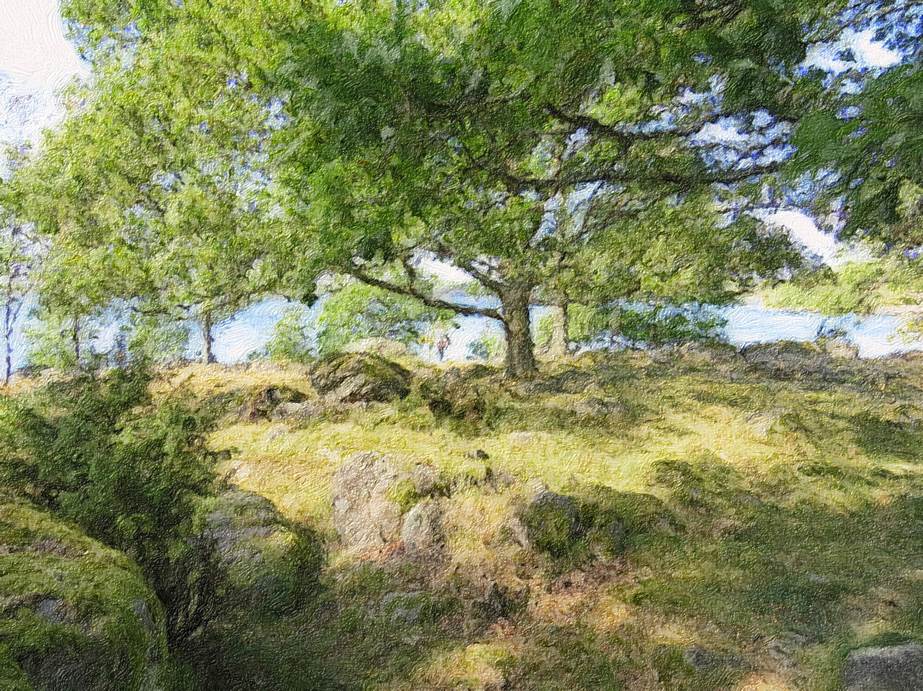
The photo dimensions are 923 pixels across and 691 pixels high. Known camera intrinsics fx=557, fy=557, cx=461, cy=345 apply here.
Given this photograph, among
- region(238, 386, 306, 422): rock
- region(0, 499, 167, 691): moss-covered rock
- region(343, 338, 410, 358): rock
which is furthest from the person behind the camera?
region(343, 338, 410, 358): rock

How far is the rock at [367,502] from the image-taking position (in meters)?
2.65

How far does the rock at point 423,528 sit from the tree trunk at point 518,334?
1.15m

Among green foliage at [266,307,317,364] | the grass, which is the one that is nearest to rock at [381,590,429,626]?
the grass

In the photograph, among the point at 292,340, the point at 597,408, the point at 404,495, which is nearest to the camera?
the point at 404,495

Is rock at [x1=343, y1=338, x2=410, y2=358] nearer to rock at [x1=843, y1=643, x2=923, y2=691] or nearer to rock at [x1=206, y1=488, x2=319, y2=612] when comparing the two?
rock at [x1=206, y1=488, x2=319, y2=612]

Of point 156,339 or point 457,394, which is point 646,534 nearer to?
point 457,394

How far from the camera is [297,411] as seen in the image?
3.00m

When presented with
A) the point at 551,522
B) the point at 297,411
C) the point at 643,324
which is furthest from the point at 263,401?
the point at 643,324

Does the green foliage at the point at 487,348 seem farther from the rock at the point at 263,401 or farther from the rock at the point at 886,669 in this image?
the rock at the point at 886,669

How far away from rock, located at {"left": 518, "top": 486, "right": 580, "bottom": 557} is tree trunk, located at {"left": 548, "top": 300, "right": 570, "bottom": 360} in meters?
1.12

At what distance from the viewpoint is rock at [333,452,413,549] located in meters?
2.65

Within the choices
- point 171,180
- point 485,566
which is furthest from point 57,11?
point 485,566

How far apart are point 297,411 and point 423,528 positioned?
0.93 meters

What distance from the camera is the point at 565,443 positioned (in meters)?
3.12
